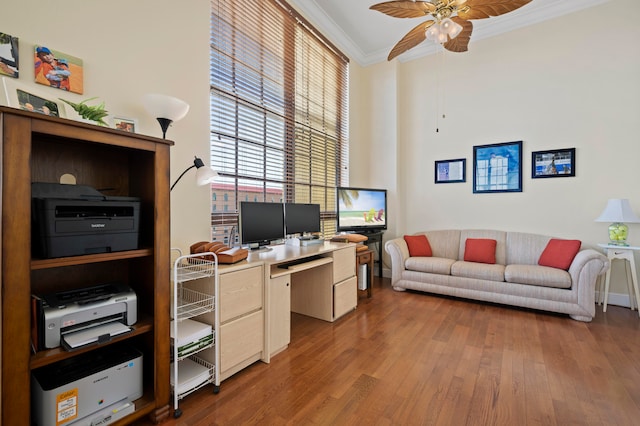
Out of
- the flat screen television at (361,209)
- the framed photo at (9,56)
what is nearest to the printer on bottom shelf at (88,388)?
the framed photo at (9,56)

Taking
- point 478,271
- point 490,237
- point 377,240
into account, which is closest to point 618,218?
point 490,237

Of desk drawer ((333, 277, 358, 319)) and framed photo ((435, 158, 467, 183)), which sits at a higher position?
framed photo ((435, 158, 467, 183))

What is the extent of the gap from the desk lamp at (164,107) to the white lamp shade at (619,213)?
4.23 meters

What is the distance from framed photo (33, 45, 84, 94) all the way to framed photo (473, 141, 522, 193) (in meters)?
4.39

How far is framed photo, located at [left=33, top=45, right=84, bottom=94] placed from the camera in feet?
4.95

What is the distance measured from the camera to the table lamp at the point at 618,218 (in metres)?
3.00

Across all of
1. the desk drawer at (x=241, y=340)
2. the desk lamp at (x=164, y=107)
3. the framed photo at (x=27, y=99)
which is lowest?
the desk drawer at (x=241, y=340)

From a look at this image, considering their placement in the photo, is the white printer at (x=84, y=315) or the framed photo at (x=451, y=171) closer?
the white printer at (x=84, y=315)

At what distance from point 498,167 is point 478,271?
61.8 inches

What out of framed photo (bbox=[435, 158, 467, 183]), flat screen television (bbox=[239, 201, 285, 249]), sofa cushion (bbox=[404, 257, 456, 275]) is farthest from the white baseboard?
flat screen television (bbox=[239, 201, 285, 249])

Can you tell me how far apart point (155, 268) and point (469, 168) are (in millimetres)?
4165

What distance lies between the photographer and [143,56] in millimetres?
1937

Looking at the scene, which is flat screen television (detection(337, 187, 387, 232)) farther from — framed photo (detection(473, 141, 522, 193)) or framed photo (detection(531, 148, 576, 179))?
framed photo (detection(531, 148, 576, 179))

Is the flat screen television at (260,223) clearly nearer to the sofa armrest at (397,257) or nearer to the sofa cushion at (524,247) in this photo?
the sofa armrest at (397,257)
